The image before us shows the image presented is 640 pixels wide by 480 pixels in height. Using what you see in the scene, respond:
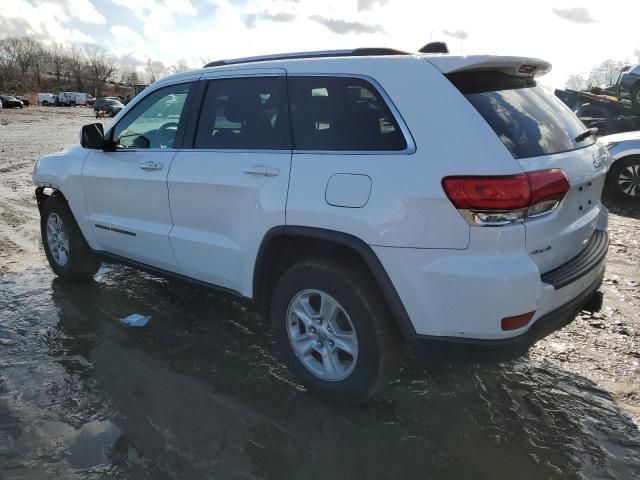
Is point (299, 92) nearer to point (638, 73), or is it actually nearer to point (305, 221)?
point (305, 221)

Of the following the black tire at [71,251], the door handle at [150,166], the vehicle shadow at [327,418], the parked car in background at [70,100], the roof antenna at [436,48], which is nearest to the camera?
the vehicle shadow at [327,418]

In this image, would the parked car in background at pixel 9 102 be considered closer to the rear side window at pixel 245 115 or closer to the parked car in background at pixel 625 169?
the parked car in background at pixel 625 169

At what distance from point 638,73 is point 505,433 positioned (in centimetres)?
1236

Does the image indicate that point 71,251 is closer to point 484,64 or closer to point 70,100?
point 484,64

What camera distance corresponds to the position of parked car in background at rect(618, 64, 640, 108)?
12211 mm

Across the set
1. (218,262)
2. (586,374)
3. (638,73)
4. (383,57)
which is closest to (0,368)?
(218,262)

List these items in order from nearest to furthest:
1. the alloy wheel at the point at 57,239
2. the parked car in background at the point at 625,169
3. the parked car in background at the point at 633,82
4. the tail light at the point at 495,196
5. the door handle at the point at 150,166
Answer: the tail light at the point at 495,196 < the door handle at the point at 150,166 < the alloy wheel at the point at 57,239 < the parked car in background at the point at 625,169 < the parked car in background at the point at 633,82

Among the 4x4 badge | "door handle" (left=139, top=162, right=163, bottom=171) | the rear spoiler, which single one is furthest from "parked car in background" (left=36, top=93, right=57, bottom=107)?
the 4x4 badge

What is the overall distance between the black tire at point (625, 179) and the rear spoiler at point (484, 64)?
571 cm

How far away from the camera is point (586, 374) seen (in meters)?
3.36

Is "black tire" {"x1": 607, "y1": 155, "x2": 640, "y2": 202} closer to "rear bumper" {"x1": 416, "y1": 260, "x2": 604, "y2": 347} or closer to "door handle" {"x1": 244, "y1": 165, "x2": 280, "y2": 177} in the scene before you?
"rear bumper" {"x1": 416, "y1": 260, "x2": 604, "y2": 347}

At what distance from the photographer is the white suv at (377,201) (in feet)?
7.79

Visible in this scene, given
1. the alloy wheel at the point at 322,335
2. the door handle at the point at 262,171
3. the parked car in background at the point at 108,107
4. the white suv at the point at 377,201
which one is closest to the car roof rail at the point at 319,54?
the white suv at the point at 377,201

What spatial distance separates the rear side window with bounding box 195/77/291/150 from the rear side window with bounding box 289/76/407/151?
0.11 metres
